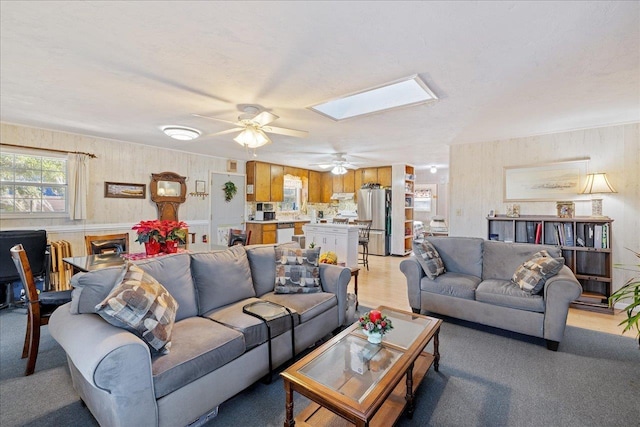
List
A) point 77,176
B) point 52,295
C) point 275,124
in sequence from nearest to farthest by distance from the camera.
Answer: point 52,295 → point 275,124 → point 77,176

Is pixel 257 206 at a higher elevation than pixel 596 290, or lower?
higher

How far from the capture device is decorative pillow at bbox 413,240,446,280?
3.36m

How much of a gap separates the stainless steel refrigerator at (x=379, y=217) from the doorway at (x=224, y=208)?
325 cm

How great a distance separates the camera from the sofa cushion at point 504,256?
10.7ft

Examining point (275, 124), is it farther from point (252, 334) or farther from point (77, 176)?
point (77, 176)

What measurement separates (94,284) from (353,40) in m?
2.31

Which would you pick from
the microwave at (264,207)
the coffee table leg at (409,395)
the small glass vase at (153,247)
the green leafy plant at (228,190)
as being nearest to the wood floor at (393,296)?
the coffee table leg at (409,395)

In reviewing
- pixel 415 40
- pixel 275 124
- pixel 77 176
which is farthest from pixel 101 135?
pixel 415 40

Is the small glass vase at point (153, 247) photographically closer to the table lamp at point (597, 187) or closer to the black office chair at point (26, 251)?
the black office chair at point (26, 251)

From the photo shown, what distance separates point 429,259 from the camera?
3.41 metres

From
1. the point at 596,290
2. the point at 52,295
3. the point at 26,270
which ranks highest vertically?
the point at 26,270

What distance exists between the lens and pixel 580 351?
261 cm

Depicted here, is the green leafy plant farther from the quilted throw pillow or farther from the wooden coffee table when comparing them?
the wooden coffee table

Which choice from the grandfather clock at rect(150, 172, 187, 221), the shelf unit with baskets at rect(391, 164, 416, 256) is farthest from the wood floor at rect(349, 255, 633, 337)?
the grandfather clock at rect(150, 172, 187, 221)
